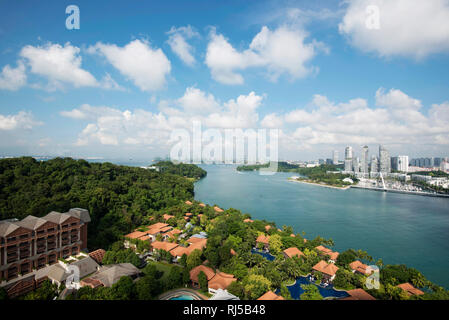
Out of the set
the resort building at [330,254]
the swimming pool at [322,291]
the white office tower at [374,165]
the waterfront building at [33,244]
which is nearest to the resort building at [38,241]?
the waterfront building at [33,244]

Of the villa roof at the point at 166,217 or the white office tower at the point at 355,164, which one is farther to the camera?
the white office tower at the point at 355,164

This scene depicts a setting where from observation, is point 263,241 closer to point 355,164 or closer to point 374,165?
point 374,165

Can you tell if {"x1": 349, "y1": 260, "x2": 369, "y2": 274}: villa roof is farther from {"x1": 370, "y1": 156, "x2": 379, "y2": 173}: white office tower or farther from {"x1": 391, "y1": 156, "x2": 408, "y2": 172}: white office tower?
{"x1": 391, "y1": 156, "x2": 408, "y2": 172}: white office tower

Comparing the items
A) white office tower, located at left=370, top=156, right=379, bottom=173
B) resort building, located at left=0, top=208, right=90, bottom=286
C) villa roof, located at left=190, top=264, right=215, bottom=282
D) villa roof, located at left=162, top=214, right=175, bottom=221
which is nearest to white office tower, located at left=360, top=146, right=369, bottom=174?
white office tower, located at left=370, top=156, right=379, bottom=173

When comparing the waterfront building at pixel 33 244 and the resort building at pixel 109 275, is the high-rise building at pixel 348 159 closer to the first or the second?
the resort building at pixel 109 275

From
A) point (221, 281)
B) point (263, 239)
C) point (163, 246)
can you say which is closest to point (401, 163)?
point (263, 239)

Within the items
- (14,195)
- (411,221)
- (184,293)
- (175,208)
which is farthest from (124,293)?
(411,221)
